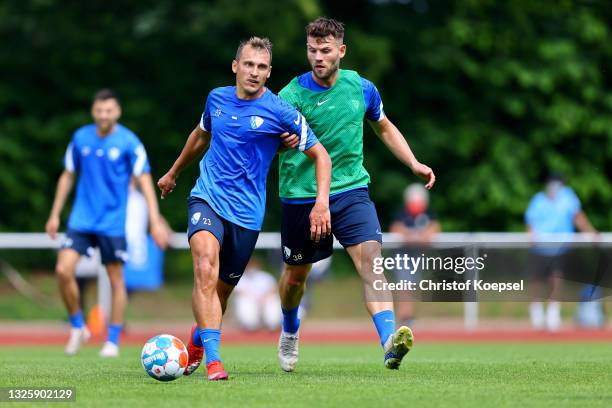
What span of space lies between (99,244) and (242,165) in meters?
4.10

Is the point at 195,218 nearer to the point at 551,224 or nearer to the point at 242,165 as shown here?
the point at 242,165

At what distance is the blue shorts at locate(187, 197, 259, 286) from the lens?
8.01 meters

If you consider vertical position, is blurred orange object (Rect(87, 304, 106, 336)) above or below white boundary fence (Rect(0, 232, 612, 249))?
below

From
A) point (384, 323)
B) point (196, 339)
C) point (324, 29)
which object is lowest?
point (196, 339)

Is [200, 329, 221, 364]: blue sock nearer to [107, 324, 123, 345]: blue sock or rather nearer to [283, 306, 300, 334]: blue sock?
[283, 306, 300, 334]: blue sock

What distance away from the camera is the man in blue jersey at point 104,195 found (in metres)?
11.8

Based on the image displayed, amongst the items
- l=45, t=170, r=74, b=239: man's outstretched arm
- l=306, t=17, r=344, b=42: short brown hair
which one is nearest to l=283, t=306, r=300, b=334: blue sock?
l=306, t=17, r=344, b=42: short brown hair

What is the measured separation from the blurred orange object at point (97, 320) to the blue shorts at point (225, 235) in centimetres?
881

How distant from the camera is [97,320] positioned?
1706 centimetres

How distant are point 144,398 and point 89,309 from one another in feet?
37.6

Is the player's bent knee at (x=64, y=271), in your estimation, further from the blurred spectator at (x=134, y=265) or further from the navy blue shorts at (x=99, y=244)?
A: the blurred spectator at (x=134, y=265)

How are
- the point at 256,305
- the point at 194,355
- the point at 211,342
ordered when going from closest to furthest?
the point at 211,342
the point at 194,355
the point at 256,305

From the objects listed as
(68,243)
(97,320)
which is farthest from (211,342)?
(97,320)

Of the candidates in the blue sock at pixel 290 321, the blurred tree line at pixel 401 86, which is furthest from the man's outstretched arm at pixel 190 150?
the blurred tree line at pixel 401 86
